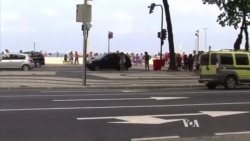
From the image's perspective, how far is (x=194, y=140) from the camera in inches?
362

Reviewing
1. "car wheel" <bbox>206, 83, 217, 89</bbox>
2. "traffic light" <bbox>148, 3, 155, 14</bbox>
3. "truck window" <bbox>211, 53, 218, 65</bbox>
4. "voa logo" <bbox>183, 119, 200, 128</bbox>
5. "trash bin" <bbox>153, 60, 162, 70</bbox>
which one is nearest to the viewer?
"voa logo" <bbox>183, 119, 200, 128</bbox>

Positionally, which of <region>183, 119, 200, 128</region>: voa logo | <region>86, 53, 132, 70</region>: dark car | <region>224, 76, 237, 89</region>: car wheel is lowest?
<region>183, 119, 200, 128</region>: voa logo

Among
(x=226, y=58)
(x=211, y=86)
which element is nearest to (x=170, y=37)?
(x=211, y=86)

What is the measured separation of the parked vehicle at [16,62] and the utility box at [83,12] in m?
15.6

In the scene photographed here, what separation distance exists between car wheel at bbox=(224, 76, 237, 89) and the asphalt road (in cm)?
641

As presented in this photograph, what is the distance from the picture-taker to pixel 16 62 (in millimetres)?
39031

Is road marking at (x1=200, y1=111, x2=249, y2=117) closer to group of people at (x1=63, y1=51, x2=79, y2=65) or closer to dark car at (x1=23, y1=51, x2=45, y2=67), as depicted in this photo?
dark car at (x1=23, y1=51, x2=45, y2=67)

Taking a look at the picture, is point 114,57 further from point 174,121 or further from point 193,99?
point 174,121

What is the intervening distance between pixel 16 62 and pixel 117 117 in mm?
27514

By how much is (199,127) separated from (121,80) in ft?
53.3

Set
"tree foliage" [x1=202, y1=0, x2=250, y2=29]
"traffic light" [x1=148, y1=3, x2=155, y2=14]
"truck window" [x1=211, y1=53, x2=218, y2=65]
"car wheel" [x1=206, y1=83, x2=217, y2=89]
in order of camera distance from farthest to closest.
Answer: "traffic light" [x1=148, y1=3, x2=155, y2=14]
"tree foliage" [x1=202, y1=0, x2=250, y2=29]
"car wheel" [x1=206, y1=83, x2=217, y2=89]
"truck window" [x1=211, y1=53, x2=218, y2=65]

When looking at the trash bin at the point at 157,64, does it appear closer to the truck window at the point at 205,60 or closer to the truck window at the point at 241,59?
the truck window at the point at 205,60

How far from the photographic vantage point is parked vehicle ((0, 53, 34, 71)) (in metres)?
38.9

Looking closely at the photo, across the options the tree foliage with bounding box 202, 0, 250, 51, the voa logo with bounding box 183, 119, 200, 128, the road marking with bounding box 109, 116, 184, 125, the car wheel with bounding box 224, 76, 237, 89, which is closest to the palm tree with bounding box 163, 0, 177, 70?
the tree foliage with bounding box 202, 0, 250, 51
